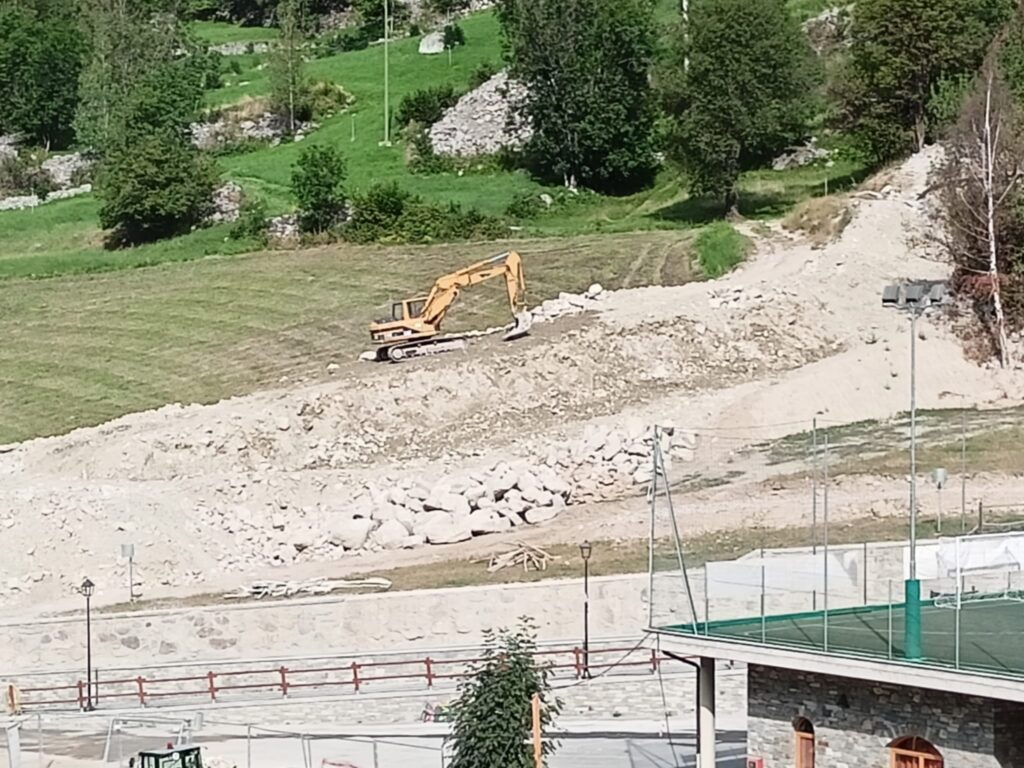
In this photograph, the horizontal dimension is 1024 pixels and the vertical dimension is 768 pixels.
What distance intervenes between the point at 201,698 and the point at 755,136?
37.2 metres

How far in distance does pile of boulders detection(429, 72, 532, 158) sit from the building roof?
203 ft

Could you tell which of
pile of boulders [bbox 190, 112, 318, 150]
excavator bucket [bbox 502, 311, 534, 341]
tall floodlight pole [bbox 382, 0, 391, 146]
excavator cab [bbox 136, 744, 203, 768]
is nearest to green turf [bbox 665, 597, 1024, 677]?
excavator cab [bbox 136, 744, 203, 768]

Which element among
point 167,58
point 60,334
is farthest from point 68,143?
point 60,334

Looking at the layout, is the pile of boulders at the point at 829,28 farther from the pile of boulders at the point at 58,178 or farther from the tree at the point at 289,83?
the pile of boulders at the point at 58,178

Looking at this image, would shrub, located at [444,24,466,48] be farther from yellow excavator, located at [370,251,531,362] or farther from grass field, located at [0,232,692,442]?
yellow excavator, located at [370,251,531,362]

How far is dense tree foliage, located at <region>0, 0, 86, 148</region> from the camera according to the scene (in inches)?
4203

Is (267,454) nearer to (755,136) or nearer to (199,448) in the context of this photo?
(199,448)

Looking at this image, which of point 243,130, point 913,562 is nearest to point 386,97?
point 243,130

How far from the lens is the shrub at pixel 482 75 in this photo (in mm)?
95125

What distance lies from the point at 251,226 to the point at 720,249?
74.7 feet

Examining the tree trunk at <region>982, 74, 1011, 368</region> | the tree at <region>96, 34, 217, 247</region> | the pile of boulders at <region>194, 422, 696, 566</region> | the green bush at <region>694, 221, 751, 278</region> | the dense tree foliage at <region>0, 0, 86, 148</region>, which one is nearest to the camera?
the pile of boulders at <region>194, 422, 696, 566</region>

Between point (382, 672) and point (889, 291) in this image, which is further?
point (382, 672)

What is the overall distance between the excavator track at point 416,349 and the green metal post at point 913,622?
111 feet

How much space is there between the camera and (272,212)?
80.8 meters
